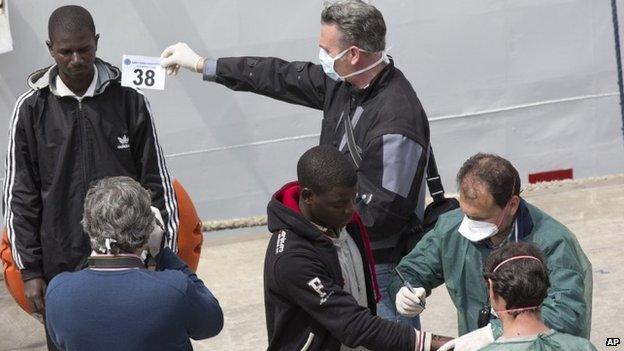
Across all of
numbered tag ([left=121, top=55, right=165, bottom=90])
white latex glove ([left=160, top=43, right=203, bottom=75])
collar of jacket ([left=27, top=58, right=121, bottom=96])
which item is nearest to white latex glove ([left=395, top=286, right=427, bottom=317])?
collar of jacket ([left=27, top=58, right=121, bottom=96])

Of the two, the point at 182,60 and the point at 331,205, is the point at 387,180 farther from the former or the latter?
the point at 182,60

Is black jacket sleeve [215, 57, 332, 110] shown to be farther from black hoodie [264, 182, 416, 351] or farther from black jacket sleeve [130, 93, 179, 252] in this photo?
black hoodie [264, 182, 416, 351]

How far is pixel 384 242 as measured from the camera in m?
4.40

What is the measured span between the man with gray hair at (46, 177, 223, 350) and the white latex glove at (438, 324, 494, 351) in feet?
2.35

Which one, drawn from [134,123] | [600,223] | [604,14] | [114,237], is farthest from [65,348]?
[604,14]

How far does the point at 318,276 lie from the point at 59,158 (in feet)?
4.13

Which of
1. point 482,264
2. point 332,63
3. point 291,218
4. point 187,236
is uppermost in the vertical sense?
point 332,63

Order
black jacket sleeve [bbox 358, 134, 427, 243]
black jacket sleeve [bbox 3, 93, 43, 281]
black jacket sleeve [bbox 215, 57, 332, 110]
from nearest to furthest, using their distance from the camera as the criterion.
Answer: black jacket sleeve [bbox 358, 134, 427, 243]
black jacket sleeve [bbox 3, 93, 43, 281]
black jacket sleeve [bbox 215, 57, 332, 110]

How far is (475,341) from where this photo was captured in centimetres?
355

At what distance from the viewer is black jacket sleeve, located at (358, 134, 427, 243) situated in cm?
428

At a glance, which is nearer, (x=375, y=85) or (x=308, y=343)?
(x=308, y=343)

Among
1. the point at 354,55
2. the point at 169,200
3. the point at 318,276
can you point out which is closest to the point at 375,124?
the point at 354,55

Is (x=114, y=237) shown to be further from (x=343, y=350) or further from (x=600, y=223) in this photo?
(x=600, y=223)

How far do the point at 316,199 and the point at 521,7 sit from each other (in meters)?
3.90
